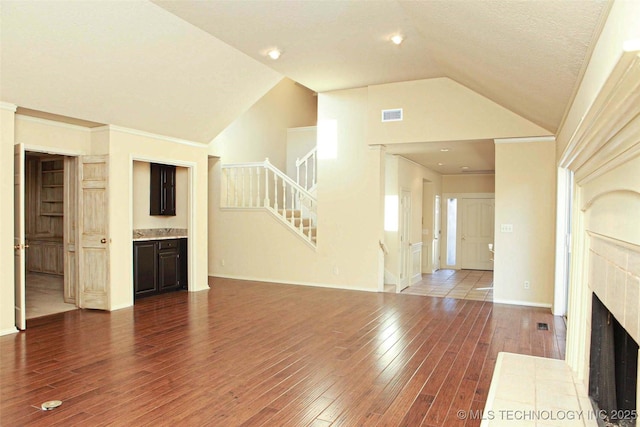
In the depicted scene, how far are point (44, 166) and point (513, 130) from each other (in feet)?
31.1

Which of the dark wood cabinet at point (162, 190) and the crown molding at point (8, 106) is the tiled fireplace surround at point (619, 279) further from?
the dark wood cabinet at point (162, 190)

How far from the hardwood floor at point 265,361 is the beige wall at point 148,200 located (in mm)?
1692

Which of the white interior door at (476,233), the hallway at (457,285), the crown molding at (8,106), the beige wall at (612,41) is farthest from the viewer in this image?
the white interior door at (476,233)

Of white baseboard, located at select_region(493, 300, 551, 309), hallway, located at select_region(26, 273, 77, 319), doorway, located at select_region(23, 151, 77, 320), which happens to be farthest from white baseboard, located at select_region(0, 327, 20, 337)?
white baseboard, located at select_region(493, 300, 551, 309)

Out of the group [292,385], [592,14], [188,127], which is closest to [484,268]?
[188,127]

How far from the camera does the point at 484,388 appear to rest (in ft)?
11.7

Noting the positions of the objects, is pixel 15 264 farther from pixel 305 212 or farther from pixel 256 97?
pixel 305 212

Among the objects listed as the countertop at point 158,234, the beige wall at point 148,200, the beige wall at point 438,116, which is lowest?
the countertop at point 158,234

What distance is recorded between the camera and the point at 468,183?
481 inches

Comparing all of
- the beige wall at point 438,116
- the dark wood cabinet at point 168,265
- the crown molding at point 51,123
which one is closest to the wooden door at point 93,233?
the crown molding at point 51,123

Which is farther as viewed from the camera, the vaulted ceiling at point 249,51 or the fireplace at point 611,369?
the vaulted ceiling at point 249,51

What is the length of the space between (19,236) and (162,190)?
2.82 meters

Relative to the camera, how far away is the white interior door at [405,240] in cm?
878

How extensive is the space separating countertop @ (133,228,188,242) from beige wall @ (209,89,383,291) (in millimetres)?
1475
